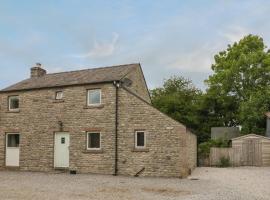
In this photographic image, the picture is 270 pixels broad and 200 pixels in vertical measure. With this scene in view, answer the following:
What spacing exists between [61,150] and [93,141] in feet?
7.64

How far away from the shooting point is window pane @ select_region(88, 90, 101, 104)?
2384 cm

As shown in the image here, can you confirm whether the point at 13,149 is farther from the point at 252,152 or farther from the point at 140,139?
the point at 252,152

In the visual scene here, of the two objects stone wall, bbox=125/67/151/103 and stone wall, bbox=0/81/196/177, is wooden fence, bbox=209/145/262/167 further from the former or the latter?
stone wall, bbox=125/67/151/103

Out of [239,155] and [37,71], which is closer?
[37,71]

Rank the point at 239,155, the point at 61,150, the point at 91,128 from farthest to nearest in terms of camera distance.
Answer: the point at 239,155 → the point at 61,150 → the point at 91,128

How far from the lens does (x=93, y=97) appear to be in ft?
78.7

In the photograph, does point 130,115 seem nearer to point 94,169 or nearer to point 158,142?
point 158,142

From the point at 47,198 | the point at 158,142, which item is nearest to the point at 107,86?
the point at 158,142

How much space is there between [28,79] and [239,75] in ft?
85.7

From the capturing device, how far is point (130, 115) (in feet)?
73.9

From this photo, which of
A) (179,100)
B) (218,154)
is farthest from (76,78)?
(179,100)

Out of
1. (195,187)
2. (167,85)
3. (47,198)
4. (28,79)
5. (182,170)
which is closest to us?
(47,198)

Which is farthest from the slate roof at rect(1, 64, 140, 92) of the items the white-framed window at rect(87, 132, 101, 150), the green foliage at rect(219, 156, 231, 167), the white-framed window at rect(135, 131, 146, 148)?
the green foliage at rect(219, 156, 231, 167)

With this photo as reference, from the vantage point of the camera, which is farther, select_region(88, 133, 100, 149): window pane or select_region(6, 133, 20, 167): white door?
select_region(6, 133, 20, 167): white door
